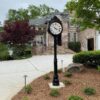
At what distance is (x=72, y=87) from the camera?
12.3 m

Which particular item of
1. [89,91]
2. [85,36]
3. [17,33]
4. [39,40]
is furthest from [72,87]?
[39,40]

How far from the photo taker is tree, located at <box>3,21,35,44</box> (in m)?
31.6

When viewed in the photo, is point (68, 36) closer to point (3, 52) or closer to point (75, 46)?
point (75, 46)

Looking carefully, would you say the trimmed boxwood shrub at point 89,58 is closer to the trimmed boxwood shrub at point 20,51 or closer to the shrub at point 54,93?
the shrub at point 54,93

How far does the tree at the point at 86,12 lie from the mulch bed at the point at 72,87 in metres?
2.42

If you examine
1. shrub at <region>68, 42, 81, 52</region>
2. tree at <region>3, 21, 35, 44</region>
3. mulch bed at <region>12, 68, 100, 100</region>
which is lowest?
shrub at <region>68, 42, 81, 52</region>

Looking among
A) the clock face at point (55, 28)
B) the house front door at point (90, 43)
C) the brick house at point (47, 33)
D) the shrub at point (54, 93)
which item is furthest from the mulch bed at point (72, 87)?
the brick house at point (47, 33)

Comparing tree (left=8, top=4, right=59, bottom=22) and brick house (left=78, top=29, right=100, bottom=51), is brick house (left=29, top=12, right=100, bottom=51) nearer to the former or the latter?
brick house (left=78, top=29, right=100, bottom=51)

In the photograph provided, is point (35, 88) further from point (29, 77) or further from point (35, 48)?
point (35, 48)

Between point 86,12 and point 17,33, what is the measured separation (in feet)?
58.5

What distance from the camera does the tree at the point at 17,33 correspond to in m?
31.6

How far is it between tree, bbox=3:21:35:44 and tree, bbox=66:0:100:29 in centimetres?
1688

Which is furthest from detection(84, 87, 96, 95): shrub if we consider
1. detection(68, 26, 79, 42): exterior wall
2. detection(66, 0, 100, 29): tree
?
detection(68, 26, 79, 42): exterior wall

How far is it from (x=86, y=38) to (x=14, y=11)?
3873 cm
